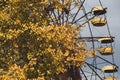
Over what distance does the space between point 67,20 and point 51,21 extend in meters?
2.28

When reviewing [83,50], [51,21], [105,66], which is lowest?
[105,66]

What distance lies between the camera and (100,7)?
3453cm

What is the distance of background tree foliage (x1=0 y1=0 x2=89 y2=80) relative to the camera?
23.1 meters

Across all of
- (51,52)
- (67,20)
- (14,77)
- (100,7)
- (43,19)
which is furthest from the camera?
(100,7)

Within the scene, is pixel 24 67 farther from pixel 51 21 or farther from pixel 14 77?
pixel 51 21

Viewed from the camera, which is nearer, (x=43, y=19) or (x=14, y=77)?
(x=14, y=77)

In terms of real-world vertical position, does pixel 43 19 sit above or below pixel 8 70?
above

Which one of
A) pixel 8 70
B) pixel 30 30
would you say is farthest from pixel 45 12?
pixel 8 70

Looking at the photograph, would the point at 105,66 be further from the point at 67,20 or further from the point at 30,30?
the point at 30,30

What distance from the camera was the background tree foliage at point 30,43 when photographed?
23.1 m

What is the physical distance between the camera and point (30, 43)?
23.5 metres

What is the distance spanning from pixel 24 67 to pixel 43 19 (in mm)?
3723

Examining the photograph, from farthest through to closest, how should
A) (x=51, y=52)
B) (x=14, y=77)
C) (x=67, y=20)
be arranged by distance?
(x=67, y=20) → (x=51, y=52) → (x=14, y=77)

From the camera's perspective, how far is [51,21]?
85.5ft
